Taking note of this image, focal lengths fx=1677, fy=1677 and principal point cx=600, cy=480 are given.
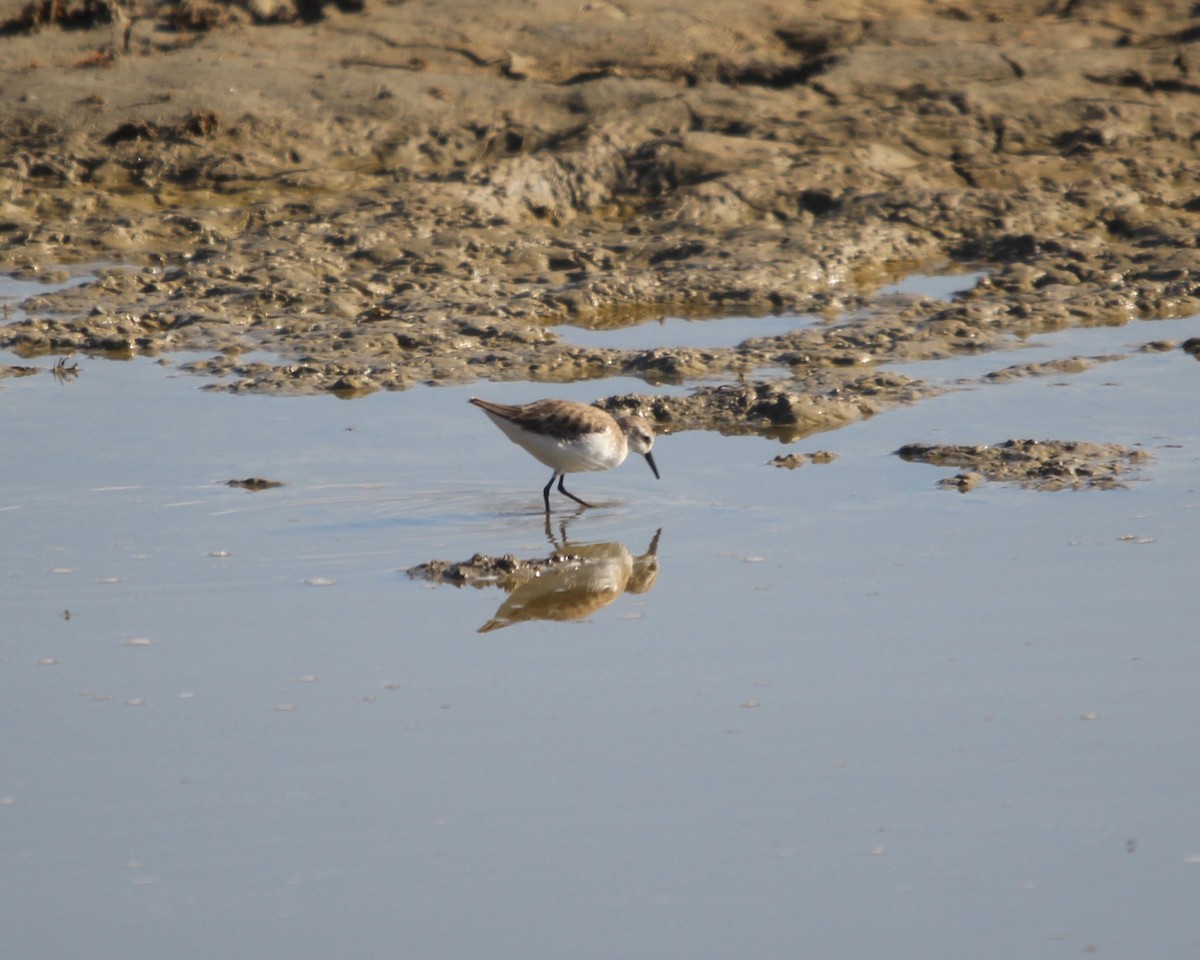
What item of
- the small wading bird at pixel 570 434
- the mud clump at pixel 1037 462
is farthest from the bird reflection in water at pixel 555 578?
the mud clump at pixel 1037 462

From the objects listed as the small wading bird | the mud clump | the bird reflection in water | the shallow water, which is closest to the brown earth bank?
the mud clump

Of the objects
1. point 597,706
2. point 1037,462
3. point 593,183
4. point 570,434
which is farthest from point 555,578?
point 593,183

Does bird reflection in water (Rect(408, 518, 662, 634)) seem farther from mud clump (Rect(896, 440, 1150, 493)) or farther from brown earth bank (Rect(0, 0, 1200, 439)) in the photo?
brown earth bank (Rect(0, 0, 1200, 439))

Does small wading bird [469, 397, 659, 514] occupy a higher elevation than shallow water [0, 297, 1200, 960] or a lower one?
higher

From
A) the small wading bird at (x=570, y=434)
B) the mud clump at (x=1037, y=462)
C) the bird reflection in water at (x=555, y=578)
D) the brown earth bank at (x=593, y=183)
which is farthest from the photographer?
the brown earth bank at (x=593, y=183)

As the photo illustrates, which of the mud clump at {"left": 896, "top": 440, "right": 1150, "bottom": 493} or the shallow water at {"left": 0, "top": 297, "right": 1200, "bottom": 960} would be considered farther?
the mud clump at {"left": 896, "top": 440, "right": 1150, "bottom": 493}

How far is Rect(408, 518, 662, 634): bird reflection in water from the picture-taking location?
734 cm

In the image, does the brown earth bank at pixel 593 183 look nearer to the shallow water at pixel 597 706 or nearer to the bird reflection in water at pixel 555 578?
the shallow water at pixel 597 706

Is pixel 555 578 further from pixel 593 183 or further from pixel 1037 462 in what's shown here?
pixel 593 183

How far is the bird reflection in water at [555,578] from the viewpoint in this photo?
24.1ft

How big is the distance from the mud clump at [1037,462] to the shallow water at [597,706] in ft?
0.45

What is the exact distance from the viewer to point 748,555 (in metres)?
7.71

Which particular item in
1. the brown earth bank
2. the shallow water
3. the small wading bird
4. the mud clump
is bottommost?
the shallow water

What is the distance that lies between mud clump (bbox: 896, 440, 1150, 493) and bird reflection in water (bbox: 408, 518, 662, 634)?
189 centimetres
